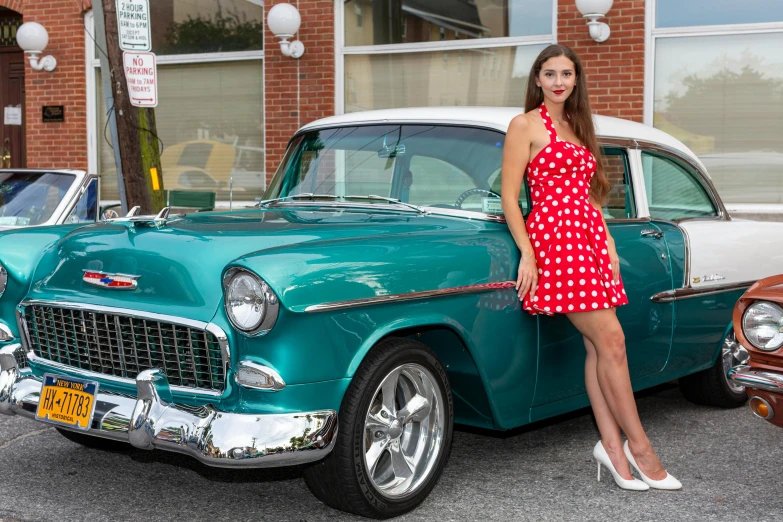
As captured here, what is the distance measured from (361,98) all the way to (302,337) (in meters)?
8.32

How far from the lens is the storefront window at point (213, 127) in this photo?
11883 millimetres

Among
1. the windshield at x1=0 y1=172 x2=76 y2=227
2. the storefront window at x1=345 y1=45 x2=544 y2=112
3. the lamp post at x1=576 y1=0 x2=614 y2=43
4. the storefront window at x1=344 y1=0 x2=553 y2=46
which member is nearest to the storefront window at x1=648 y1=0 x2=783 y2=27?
the lamp post at x1=576 y1=0 x2=614 y2=43

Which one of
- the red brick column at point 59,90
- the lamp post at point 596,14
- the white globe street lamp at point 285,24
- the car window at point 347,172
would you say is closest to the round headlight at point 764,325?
the car window at point 347,172

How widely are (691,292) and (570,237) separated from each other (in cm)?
130

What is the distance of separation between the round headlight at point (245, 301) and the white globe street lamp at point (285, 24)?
8022 mm

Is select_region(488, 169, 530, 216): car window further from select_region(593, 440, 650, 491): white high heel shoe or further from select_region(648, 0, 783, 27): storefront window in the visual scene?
select_region(648, 0, 783, 27): storefront window

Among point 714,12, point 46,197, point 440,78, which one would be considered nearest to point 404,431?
point 46,197

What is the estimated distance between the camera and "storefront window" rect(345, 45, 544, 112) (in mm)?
10625

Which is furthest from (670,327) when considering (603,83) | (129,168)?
(603,83)

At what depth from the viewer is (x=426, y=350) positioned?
3756 millimetres

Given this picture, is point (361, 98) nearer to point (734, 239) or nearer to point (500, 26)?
point (500, 26)

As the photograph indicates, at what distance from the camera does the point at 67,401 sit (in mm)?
3670

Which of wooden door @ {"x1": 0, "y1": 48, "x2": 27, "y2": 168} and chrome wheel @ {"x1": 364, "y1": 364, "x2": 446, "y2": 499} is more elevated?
wooden door @ {"x1": 0, "y1": 48, "x2": 27, "y2": 168}

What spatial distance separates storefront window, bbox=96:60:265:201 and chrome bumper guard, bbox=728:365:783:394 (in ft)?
28.2
